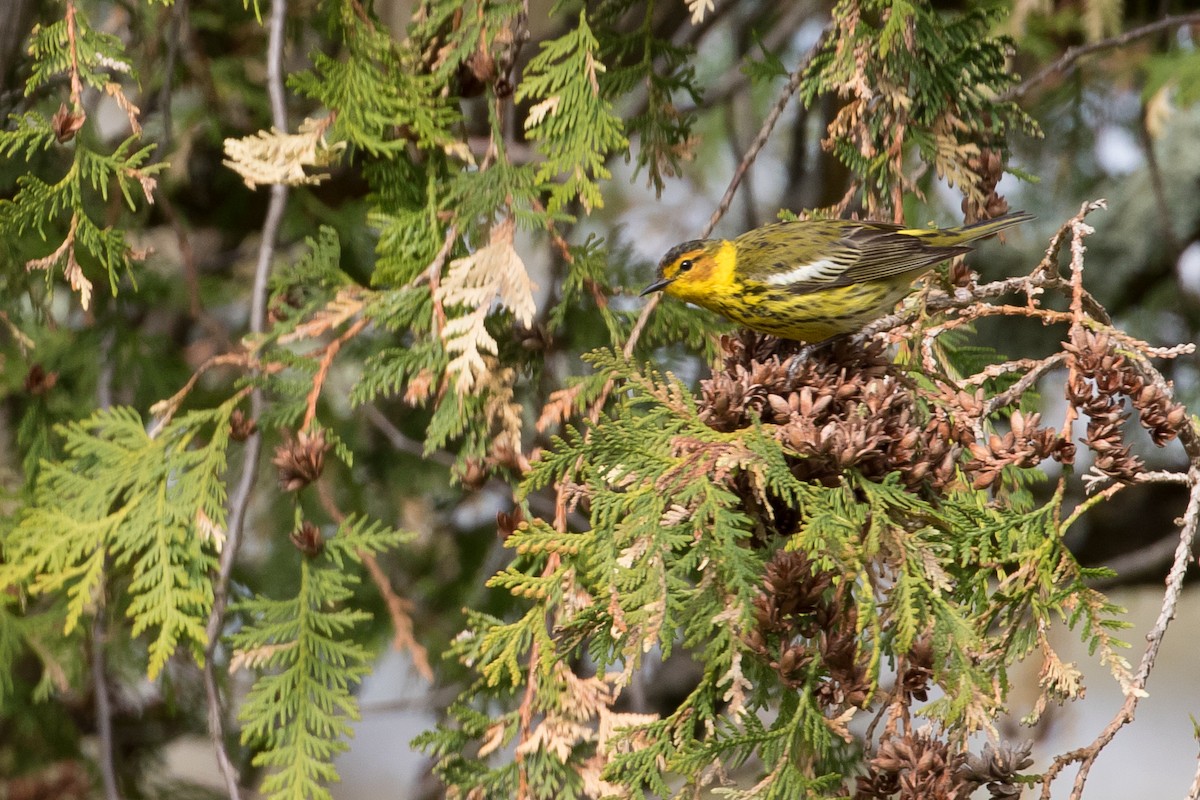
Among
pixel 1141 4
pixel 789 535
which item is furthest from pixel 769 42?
pixel 789 535

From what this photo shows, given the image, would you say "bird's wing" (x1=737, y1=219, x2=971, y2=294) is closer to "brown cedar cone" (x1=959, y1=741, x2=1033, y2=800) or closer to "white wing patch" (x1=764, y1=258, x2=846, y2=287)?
"white wing patch" (x1=764, y1=258, x2=846, y2=287)

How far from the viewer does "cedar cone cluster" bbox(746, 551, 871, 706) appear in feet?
4.91

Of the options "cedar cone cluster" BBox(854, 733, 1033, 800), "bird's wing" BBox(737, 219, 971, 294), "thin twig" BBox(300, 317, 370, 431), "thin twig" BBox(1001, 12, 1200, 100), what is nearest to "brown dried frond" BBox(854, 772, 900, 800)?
"cedar cone cluster" BBox(854, 733, 1033, 800)

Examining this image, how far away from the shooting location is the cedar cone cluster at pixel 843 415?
150 centimetres

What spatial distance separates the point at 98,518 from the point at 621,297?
4.02 feet

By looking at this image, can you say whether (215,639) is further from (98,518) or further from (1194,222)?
(1194,222)

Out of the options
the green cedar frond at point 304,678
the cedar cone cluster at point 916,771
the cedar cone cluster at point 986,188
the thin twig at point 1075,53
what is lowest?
the green cedar frond at point 304,678

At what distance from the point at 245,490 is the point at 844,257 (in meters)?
1.24

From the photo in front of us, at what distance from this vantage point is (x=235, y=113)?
350 cm

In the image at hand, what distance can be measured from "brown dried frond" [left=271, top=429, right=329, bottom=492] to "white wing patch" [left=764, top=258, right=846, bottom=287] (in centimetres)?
92

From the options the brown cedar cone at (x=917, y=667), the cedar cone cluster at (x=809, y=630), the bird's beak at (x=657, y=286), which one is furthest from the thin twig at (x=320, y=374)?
the brown cedar cone at (x=917, y=667)

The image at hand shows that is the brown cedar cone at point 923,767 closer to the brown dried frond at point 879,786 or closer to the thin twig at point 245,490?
the brown dried frond at point 879,786

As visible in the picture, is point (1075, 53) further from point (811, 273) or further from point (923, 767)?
point (923, 767)

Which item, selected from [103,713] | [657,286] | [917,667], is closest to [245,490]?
[103,713]
